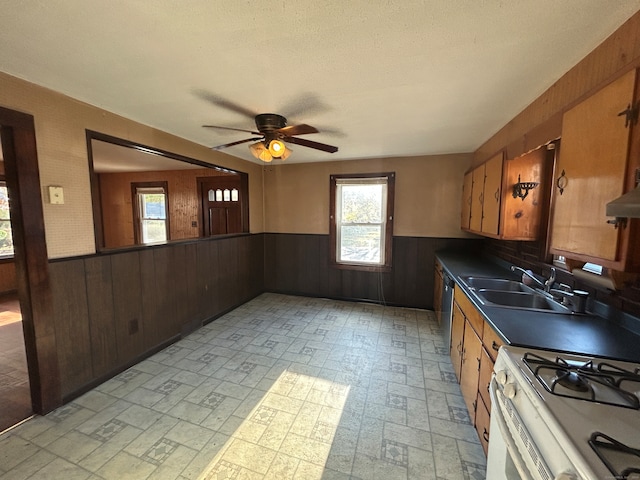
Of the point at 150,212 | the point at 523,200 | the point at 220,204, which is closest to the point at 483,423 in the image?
the point at 523,200

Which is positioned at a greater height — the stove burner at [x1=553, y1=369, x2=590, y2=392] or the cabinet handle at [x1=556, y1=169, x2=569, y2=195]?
the cabinet handle at [x1=556, y1=169, x2=569, y2=195]

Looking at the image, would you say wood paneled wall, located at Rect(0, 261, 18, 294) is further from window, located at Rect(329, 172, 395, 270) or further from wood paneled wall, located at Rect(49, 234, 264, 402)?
window, located at Rect(329, 172, 395, 270)

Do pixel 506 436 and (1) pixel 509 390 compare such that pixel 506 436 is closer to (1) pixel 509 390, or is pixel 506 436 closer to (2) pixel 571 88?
(1) pixel 509 390

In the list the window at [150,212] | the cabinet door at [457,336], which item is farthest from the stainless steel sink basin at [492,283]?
the window at [150,212]

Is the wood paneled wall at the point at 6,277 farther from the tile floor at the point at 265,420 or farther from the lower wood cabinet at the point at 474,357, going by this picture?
the lower wood cabinet at the point at 474,357

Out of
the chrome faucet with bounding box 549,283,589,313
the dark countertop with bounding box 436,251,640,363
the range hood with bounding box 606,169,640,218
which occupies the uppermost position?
the range hood with bounding box 606,169,640,218

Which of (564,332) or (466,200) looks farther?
(466,200)

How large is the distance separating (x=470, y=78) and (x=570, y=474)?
1.92 metres

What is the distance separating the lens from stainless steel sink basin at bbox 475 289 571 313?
184 cm

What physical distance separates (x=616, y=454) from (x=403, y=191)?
3.56 m

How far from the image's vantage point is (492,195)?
2424 millimetres

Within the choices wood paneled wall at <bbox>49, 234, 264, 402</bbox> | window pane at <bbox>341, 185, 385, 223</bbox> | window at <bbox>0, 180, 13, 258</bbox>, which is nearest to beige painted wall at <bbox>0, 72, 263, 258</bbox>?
wood paneled wall at <bbox>49, 234, 264, 402</bbox>

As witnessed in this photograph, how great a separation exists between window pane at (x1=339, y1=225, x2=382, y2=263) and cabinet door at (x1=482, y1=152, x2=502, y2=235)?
169 cm

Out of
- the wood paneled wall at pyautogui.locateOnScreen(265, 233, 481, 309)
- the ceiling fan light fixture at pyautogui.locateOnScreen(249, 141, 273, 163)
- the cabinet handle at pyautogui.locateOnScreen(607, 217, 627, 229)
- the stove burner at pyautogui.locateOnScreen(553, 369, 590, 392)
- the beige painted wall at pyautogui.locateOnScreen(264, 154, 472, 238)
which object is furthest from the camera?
the wood paneled wall at pyautogui.locateOnScreen(265, 233, 481, 309)
